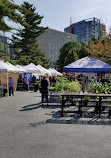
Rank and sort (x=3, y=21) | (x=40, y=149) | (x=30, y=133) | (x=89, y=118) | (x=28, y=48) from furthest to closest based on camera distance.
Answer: (x=28, y=48)
(x=3, y=21)
(x=89, y=118)
(x=30, y=133)
(x=40, y=149)

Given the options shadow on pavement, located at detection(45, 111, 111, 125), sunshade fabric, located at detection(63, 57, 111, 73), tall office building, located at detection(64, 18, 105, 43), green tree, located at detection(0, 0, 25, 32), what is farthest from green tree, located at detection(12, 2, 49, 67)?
tall office building, located at detection(64, 18, 105, 43)

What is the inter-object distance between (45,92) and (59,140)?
5.47 metres

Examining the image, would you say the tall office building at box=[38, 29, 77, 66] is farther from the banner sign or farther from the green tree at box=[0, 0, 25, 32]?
the green tree at box=[0, 0, 25, 32]

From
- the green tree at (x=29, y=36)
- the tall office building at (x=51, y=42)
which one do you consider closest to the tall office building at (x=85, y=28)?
the tall office building at (x=51, y=42)

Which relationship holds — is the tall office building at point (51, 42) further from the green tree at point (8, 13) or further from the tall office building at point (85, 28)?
the green tree at point (8, 13)

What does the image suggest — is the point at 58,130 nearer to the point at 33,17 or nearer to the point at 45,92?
the point at 45,92

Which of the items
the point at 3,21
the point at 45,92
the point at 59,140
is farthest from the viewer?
the point at 3,21

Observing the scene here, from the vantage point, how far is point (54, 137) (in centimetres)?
464

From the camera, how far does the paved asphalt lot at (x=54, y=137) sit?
3676 mm

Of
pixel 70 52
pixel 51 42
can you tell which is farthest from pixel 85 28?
pixel 70 52

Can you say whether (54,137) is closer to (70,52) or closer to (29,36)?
(29,36)

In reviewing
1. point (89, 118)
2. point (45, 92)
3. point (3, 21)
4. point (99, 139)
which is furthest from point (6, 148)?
point (3, 21)

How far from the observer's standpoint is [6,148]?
12.7 ft

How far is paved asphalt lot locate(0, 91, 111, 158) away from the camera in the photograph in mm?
3676
